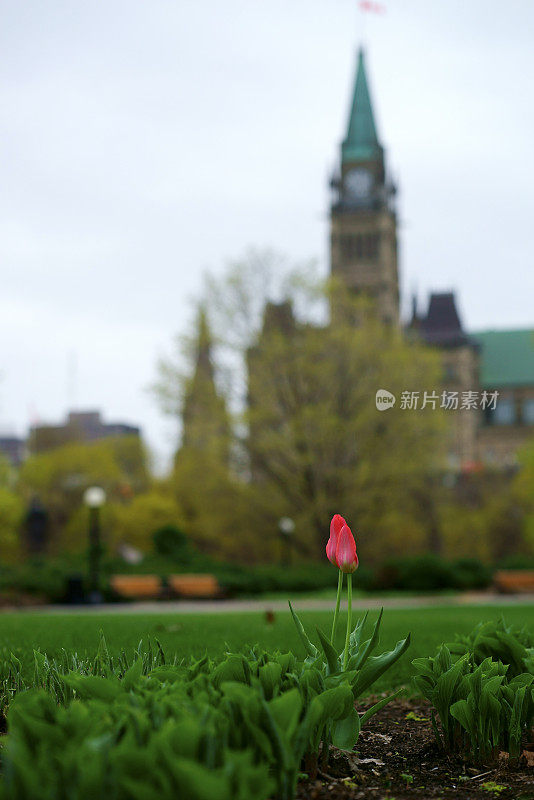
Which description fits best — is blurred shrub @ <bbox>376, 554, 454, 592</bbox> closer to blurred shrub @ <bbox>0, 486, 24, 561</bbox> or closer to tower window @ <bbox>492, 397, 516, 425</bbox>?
blurred shrub @ <bbox>0, 486, 24, 561</bbox>

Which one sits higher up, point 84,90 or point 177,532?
point 84,90

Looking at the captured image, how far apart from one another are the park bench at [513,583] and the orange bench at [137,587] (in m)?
9.12

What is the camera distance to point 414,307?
6944 centimetres

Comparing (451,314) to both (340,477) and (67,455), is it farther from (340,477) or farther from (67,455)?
(340,477)

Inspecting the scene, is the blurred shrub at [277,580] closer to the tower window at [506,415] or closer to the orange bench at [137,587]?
the orange bench at [137,587]

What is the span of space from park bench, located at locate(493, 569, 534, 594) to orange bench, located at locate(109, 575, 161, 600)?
9118 millimetres

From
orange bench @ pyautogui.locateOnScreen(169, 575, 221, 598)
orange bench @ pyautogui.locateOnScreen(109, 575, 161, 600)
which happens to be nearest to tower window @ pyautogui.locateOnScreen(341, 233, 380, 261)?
orange bench @ pyautogui.locateOnScreen(169, 575, 221, 598)

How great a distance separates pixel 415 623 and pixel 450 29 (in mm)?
6499

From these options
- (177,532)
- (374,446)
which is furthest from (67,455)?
(374,446)

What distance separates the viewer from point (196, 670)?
164 inches

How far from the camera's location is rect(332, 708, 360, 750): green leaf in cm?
406

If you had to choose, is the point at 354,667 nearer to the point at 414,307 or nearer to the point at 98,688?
the point at 98,688

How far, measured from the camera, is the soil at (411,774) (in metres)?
3.87

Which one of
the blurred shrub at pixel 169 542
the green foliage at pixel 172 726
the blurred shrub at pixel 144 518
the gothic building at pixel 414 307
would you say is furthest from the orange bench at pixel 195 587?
the gothic building at pixel 414 307
